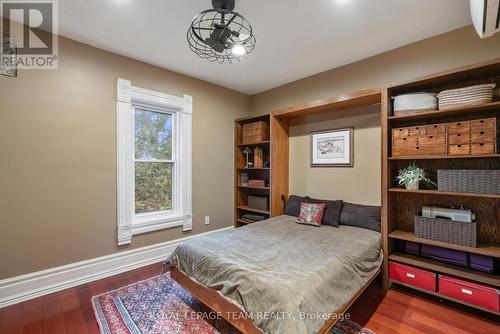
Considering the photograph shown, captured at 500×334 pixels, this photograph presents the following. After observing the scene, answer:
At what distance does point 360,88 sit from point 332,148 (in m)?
0.86

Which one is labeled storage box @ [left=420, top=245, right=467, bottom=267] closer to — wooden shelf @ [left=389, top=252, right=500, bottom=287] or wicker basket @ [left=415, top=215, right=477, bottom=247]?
wooden shelf @ [left=389, top=252, right=500, bottom=287]

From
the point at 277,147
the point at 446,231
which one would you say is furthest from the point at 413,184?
the point at 277,147

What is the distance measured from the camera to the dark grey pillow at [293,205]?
3434 mm

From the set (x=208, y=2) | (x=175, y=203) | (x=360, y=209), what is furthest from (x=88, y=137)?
(x=360, y=209)

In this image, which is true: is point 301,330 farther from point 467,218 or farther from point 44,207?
point 44,207

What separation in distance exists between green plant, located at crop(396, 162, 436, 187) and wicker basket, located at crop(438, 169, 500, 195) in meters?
0.16

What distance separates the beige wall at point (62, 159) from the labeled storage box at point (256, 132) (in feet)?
4.87

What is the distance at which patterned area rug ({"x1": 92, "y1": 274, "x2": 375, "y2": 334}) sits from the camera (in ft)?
6.02

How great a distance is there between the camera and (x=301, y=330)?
1.33 m

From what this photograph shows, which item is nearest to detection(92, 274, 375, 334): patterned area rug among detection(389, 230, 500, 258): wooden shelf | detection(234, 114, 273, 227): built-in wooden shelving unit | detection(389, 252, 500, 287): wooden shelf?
detection(389, 252, 500, 287): wooden shelf

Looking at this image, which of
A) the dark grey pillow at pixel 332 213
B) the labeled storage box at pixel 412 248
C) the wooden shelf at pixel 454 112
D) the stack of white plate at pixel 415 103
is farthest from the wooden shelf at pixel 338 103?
the labeled storage box at pixel 412 248

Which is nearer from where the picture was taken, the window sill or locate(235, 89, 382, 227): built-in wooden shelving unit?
locate(235, 89, 382, 227): built-in wooden shelving unit

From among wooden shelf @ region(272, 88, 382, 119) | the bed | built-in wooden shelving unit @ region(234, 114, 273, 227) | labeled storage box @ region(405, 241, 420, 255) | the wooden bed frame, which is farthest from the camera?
built-in wooden shelving unit @ region(234, 114, 273, 227)

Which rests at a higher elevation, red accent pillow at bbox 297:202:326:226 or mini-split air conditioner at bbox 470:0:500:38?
mini-split air conditioner at bbox 470:0:500:38
